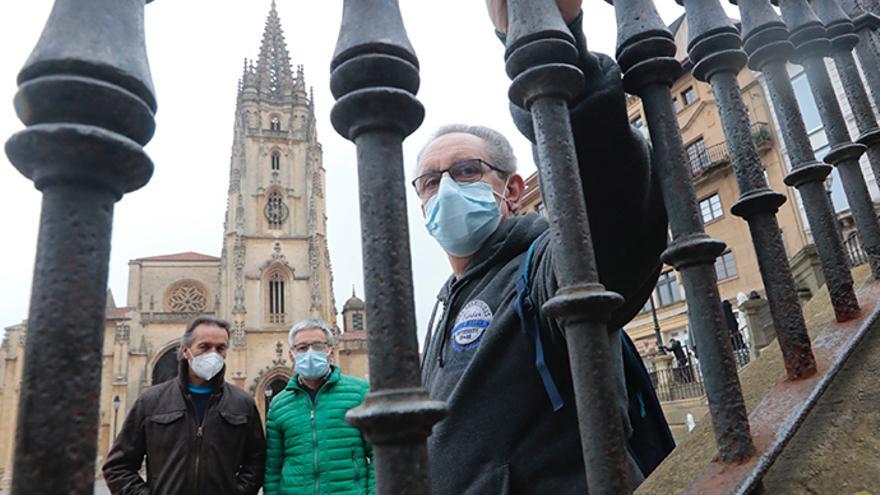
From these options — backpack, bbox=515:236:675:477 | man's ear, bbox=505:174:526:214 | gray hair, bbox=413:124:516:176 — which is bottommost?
backpack, bbox=515:236:675:477

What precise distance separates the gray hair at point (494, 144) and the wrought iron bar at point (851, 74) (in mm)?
1487

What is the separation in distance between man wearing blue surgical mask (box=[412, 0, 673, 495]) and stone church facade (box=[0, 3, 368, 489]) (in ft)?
127

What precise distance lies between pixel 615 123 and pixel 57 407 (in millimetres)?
1396

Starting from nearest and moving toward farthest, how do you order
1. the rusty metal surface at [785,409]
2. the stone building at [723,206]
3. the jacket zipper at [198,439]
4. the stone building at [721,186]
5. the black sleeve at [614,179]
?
1. the rusty metal surface at [785,409]
2. the black sleeve at [614,179]
3. the jacket zipper at [198,439]
4. the stone building at [723,206]
5. the stone building at [721,186]

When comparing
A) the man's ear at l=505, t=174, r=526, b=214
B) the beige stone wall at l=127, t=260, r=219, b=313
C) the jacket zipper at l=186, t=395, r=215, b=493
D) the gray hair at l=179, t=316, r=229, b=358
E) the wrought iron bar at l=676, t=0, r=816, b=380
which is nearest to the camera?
the wrought iron bar at l=676, t=0, r=816, b=380

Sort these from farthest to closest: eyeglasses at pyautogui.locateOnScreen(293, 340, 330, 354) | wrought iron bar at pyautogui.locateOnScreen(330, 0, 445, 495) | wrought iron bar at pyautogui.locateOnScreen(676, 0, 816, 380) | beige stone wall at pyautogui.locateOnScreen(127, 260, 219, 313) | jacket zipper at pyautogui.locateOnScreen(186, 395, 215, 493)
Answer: beige stone wall at pyautogui.locateOnScreen(127, 260, 219, 313) → eyeglasses at pyautogui.locateOnScreen(293, 340, 330, 354) → jacket zipper at pyautogui.locateOnScreen(186, 395, 215, 493) → wrought iron bar at pyautogui.locateOnScreen(676, 0, 816, 380) → wrought iron bar at pyautogui.locateOnScreen(330, 0, 445, 495)

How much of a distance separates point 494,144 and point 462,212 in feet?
1.38

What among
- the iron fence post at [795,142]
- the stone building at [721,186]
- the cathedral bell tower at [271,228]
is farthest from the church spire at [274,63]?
the iron fence post at [795,142]

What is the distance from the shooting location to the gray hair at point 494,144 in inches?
102

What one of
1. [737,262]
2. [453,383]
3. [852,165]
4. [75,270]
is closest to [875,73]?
[852,165]

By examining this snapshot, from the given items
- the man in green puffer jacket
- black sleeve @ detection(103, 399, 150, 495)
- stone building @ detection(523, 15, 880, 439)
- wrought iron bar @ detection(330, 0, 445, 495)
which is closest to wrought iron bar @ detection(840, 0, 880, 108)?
wrought iron bar @ detection(330, 0, 445, 495)

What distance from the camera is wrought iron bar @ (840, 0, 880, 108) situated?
2.66 metres

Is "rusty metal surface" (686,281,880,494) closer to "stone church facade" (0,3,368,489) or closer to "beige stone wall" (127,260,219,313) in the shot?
"stone church facade" (0,3,368,489)

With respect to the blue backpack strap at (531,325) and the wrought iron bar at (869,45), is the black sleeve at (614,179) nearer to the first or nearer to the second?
the blue backpack strap at (531,325)
